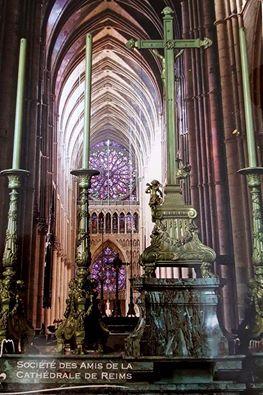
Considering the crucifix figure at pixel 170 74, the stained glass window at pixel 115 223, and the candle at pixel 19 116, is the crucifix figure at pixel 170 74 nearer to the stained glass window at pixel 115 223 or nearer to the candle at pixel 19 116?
the candle at pixel 19 116

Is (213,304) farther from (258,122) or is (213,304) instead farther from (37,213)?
(37,213)

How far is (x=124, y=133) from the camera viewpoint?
3194 centimetres

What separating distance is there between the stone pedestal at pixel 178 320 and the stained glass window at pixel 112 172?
1152 inches

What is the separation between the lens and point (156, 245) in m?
2.93

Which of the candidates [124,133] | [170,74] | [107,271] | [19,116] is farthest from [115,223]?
[19,116]

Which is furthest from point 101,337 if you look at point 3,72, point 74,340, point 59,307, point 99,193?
point 99,193

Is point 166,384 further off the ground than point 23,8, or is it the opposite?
point 23,8

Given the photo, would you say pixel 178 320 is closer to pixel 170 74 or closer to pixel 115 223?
pixel 170 74

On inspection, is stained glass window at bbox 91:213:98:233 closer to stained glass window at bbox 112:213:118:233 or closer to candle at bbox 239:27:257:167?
stained glass window at bbox 112:213:118:233

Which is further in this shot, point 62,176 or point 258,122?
point 62,176

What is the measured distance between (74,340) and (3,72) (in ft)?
24.7

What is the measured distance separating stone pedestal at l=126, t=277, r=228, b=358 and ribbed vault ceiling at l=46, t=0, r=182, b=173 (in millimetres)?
15655

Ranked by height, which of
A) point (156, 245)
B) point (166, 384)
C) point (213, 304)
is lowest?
point (166, 384)

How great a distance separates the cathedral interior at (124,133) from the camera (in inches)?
358
